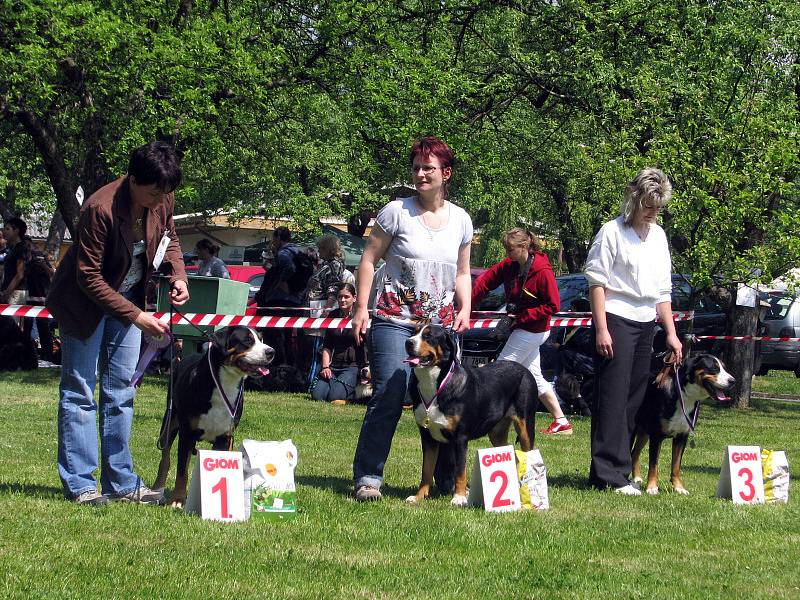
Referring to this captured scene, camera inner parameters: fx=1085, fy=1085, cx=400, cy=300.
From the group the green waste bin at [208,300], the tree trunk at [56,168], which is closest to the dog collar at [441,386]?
the green waste bin at [208,300]

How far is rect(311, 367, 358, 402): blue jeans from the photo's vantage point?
12750 mm

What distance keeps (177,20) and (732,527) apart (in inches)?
493

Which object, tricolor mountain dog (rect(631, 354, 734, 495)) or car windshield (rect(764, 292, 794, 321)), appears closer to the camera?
tricolor mountain dog (rect(631, 354, 734, 495))

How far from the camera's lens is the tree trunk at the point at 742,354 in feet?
47.4

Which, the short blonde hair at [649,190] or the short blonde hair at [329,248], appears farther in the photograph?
the short blonde hair at [329,248]

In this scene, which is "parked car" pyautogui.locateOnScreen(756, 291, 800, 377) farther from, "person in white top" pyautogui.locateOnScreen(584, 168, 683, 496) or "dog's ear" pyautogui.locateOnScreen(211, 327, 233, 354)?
"dog's ear" pyautogui.locateOnScreen(211, 327, 233, 354)

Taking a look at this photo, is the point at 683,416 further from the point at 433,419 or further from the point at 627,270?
the point at 433,419

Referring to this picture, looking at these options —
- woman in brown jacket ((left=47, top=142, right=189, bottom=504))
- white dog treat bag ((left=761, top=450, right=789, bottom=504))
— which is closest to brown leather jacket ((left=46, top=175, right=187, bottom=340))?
woman in brown jacket ((left=47, top=142, right=189, bottom=504))

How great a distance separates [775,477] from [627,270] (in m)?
1.53

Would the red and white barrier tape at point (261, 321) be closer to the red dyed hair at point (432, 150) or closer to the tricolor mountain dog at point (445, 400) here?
the tricolor mountain dog at point (445, 400)

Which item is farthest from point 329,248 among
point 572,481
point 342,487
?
point 342,487

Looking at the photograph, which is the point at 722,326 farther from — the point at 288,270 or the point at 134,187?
the point at 134,187

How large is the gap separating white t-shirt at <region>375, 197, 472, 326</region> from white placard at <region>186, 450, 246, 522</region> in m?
1.30

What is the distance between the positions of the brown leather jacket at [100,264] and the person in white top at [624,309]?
260cm
